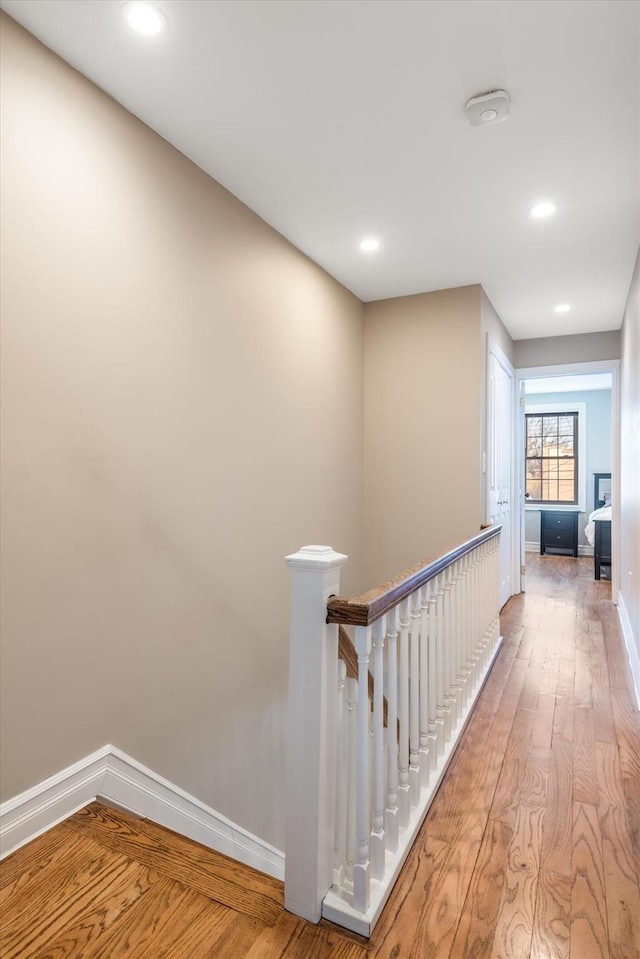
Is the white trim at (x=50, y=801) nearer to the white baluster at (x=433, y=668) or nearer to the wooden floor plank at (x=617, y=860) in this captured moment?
the white baluster at (x=433, y=668)

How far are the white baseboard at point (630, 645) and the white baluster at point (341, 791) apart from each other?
2144mm

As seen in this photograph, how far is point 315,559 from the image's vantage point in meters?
1.39

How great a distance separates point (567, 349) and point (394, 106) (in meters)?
3.93

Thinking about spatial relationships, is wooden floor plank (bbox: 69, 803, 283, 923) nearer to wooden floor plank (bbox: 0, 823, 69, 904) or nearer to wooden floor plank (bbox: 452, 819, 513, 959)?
wooden floor plank (bbox: 0, 823, 69, 904)

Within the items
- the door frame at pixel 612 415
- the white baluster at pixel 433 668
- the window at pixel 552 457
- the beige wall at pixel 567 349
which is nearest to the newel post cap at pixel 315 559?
the white baluster at pixel 433 668

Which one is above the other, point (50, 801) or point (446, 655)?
point (446, 655)

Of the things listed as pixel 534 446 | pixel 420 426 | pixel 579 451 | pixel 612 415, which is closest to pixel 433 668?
pixel 420 426

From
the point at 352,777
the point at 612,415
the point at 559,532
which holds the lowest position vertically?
the point at 559,532

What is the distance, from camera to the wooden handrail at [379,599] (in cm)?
137

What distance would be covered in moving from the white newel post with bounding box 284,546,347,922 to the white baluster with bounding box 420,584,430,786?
0.60m

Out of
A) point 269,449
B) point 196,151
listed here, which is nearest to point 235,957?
point 269,449

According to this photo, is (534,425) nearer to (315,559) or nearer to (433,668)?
(433,668)

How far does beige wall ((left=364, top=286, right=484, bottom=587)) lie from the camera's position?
12.6ft

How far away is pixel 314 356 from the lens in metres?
3.45
